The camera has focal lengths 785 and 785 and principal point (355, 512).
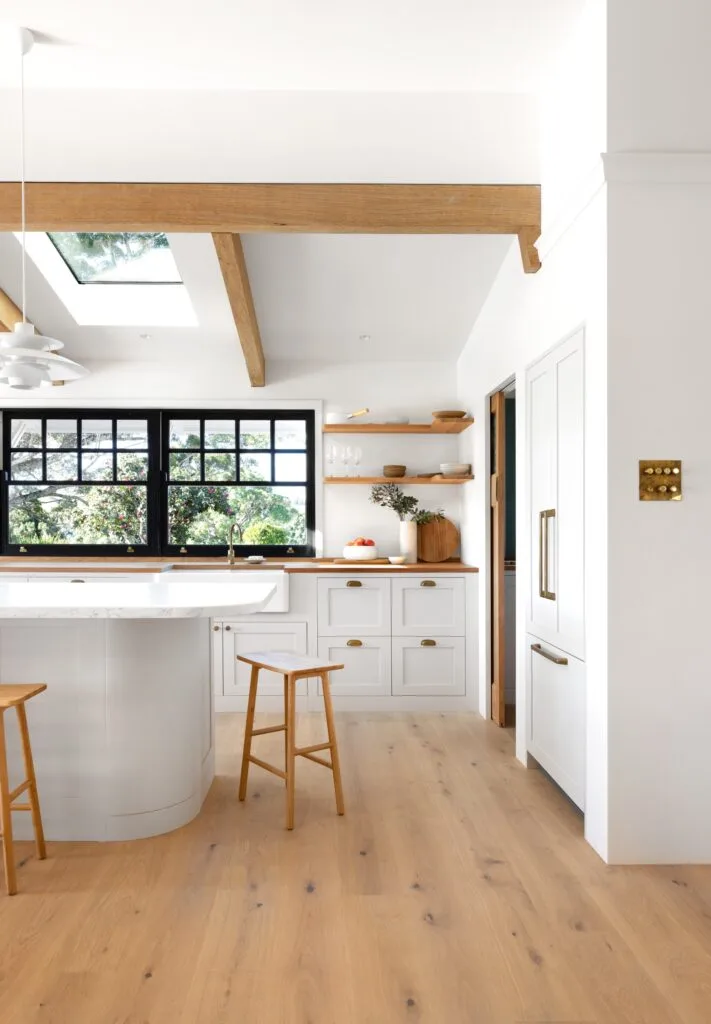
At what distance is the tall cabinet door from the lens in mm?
3119

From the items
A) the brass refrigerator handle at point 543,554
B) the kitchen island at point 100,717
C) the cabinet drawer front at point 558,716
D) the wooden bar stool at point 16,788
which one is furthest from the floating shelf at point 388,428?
the wooden bar stool at point 16,788

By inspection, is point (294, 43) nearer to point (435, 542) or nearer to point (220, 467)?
point (220, 467)

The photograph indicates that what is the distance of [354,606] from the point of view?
518cm

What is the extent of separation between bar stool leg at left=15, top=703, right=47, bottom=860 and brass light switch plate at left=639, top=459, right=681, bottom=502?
2.34m

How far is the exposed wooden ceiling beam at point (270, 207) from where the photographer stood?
3.72m

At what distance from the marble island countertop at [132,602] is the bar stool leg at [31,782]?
364 millimetres

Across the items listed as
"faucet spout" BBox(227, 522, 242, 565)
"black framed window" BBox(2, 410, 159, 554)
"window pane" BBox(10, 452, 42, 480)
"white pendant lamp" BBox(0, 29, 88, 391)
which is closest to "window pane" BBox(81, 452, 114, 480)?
"black framed window" BBox(2, 410, 159, 554)

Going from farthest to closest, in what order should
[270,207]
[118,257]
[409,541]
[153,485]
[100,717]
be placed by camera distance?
[153,485], [409,541], [118,257], [270,207], [100,717]

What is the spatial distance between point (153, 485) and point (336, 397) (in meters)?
1.52

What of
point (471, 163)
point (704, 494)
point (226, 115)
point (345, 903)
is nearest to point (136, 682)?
point (345, 903)

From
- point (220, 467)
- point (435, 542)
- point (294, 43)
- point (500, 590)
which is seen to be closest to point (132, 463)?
point (220, 467)

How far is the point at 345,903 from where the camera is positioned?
8.13 feet

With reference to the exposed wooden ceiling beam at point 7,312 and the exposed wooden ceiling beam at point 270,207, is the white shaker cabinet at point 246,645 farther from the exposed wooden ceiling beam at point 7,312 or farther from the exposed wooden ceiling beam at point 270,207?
the exposed wooden ceiling beam at point 270,207

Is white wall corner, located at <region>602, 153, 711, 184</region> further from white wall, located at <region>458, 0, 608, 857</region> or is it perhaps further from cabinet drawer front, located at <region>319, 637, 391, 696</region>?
cabinet drawer front, located at <region>319, 637, 391, 696</region>
